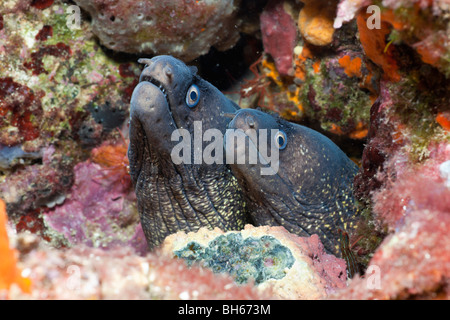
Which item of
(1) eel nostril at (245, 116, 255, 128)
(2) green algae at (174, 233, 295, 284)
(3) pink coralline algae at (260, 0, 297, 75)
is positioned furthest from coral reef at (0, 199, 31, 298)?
(3) pink coralline algae at (260, 0, 297, 75)

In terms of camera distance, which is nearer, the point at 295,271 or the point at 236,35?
the point at 295,271

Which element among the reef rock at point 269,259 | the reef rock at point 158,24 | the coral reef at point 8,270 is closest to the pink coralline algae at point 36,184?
the reef rock at point 158,24

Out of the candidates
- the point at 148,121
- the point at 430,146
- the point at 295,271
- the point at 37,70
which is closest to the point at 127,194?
the point at 37,70

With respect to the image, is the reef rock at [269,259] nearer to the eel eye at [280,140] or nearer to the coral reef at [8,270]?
the eel eye at [280,140]

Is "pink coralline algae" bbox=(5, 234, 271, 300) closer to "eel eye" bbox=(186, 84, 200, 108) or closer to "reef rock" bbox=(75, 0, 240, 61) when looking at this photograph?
"eel eye" bbox=(186, 84, 200, 108)

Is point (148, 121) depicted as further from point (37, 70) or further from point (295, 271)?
point (37, 70)
